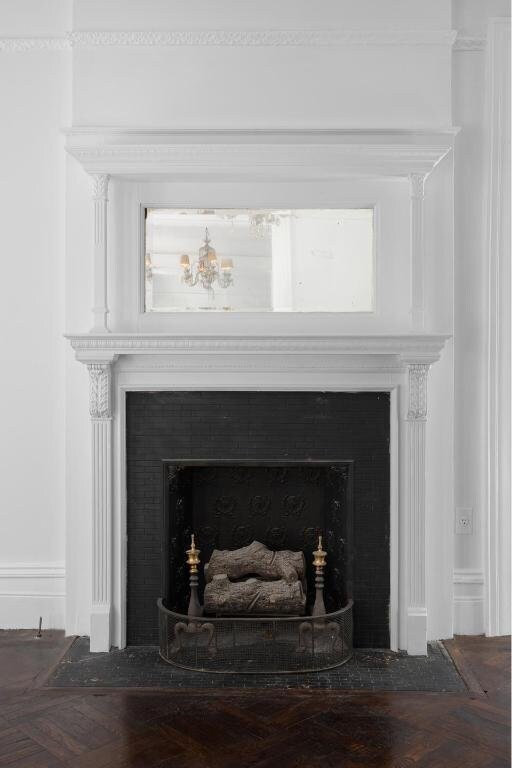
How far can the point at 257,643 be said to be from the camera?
2859 mm

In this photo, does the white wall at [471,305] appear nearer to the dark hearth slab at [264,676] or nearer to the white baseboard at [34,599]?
the dark hearth slab at [264,676]

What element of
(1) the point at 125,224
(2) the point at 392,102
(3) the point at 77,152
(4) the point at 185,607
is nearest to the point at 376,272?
(2) the point at 392,102

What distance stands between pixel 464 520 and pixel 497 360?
2.62 ft

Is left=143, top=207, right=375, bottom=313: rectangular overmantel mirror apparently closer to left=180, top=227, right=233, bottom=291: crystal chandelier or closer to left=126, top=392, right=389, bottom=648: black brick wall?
left=180, top=227, right=233, bottom=291: crystal chandelier

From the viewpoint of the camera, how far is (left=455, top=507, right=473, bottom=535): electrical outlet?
3.19m

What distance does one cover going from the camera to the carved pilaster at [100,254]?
2932 mm

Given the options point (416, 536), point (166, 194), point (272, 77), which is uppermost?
point (272, 77)

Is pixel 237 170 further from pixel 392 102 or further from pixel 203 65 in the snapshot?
pixel 392 102

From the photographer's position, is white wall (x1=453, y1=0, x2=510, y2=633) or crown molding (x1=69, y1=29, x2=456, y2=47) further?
white wall (x1=453, y1=0, x2=510, y2=633)

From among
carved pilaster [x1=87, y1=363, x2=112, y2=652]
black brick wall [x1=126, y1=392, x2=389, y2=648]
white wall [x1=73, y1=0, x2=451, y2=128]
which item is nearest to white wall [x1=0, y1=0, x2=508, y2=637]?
white wall [x1=73, y1=0, x2=451, y2=128]

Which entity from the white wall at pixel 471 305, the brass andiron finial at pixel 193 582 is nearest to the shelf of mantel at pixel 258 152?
the white wall at pixel 471 305

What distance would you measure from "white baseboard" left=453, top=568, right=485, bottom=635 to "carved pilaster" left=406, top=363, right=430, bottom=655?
0.33 meters

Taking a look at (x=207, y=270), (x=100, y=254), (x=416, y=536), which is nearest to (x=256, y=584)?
(x=416, y=536)

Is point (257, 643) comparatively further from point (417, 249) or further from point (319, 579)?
point (417, 249)
